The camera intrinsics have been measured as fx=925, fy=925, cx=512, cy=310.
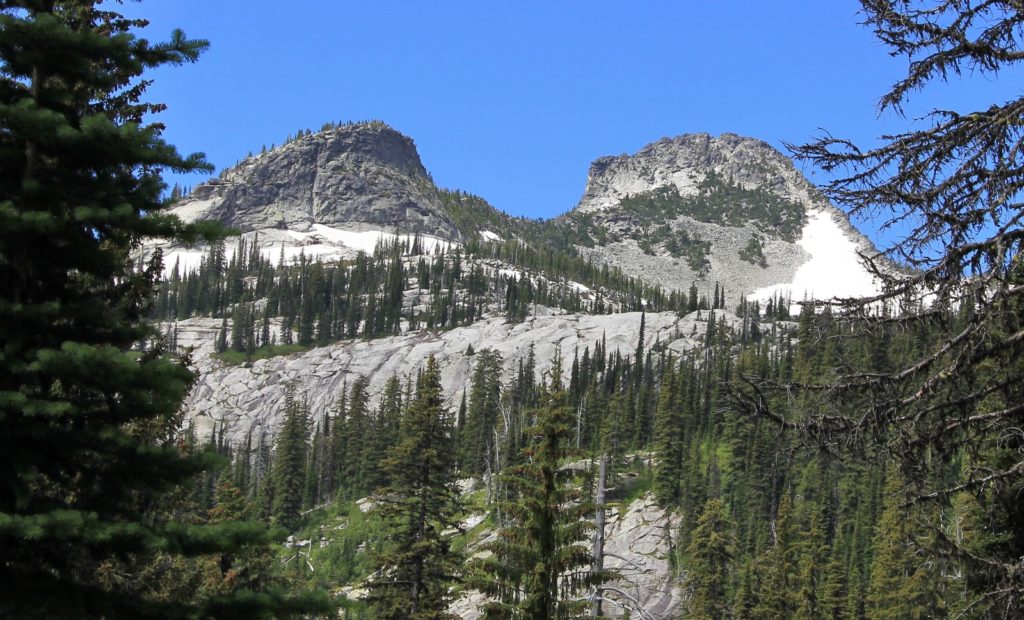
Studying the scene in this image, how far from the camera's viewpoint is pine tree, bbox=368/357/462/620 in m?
29.6

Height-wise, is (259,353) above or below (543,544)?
below

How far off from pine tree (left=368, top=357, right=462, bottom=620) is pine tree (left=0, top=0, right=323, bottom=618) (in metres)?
19.3

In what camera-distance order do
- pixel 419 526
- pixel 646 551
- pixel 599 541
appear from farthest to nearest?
pixel 646 551
pixel 419 526
pixel 599 541

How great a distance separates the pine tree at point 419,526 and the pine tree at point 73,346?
19.3 metres

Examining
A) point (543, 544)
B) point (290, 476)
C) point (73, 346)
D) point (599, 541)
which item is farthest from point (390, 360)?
point (73, 346)

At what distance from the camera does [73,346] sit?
919 cm

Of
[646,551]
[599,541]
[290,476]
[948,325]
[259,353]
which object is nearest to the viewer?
[948,325]

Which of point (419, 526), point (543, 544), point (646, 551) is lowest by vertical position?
point (646, 551)

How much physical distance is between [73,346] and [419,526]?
2261 cm

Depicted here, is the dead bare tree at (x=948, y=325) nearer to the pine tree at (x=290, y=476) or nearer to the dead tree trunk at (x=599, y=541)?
the dead tree trunk at (x=599, y=541)

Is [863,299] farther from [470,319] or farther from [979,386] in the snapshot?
[470,319]

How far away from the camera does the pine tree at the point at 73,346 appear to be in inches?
368

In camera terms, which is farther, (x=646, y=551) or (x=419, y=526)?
(x=646, y=551)

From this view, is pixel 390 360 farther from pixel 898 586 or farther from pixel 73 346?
pixel 73 346
